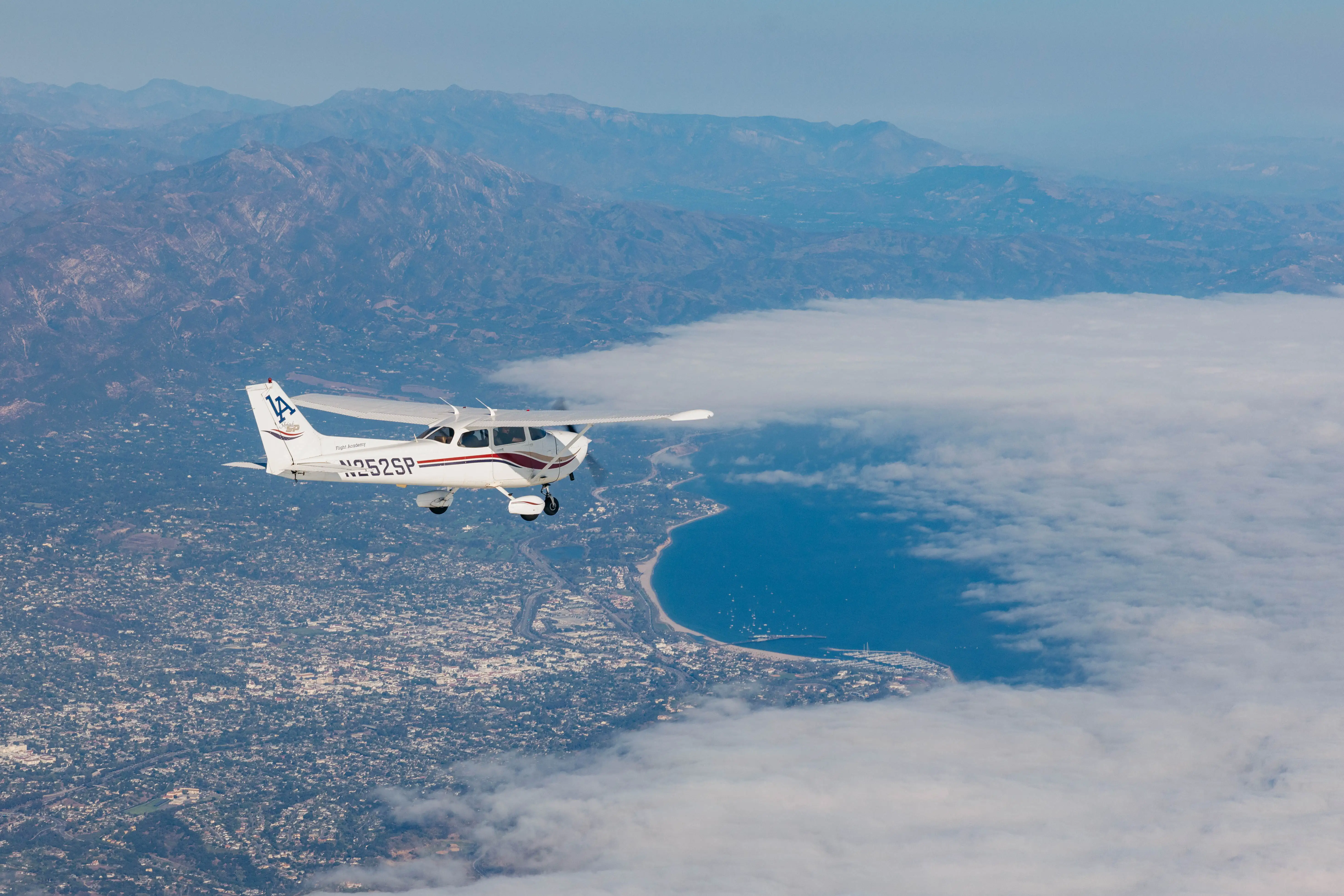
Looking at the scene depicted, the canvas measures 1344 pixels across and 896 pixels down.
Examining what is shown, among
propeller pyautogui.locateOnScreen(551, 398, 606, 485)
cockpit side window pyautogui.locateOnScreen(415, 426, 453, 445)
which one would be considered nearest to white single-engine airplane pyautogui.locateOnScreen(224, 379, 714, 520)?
cockpit side window pyautogui.locateOnScreen(415, 426, 453, 445)

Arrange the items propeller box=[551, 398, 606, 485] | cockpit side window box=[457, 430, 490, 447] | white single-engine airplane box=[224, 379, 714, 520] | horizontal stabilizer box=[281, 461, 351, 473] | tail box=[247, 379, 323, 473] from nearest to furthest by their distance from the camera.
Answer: tail box=[247, 379, 323, 473] → white single-engine airplane box=[224, 379, 714, 520] → horizontal stabilizer box=[281, 461, 351, 473] → cockpit side window box=[457, 430, 490, 447] → propeller box=[551, 398, 606, 485]

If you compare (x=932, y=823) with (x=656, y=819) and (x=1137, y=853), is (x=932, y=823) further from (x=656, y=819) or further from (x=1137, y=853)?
(x=656, y=819)

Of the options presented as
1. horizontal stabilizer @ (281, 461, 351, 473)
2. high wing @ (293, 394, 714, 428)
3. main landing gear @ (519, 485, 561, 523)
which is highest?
high wing @ (293, 394, 714, 428)

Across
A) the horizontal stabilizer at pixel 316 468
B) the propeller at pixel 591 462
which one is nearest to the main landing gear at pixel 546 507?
the propeller at pixel 591 462

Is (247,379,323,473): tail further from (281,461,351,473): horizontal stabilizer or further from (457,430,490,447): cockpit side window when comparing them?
(457,430,490,447): cockpit side window

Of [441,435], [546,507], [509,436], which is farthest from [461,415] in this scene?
[546,507]

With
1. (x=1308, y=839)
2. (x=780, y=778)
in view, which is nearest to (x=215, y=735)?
(x=780, y=778)
